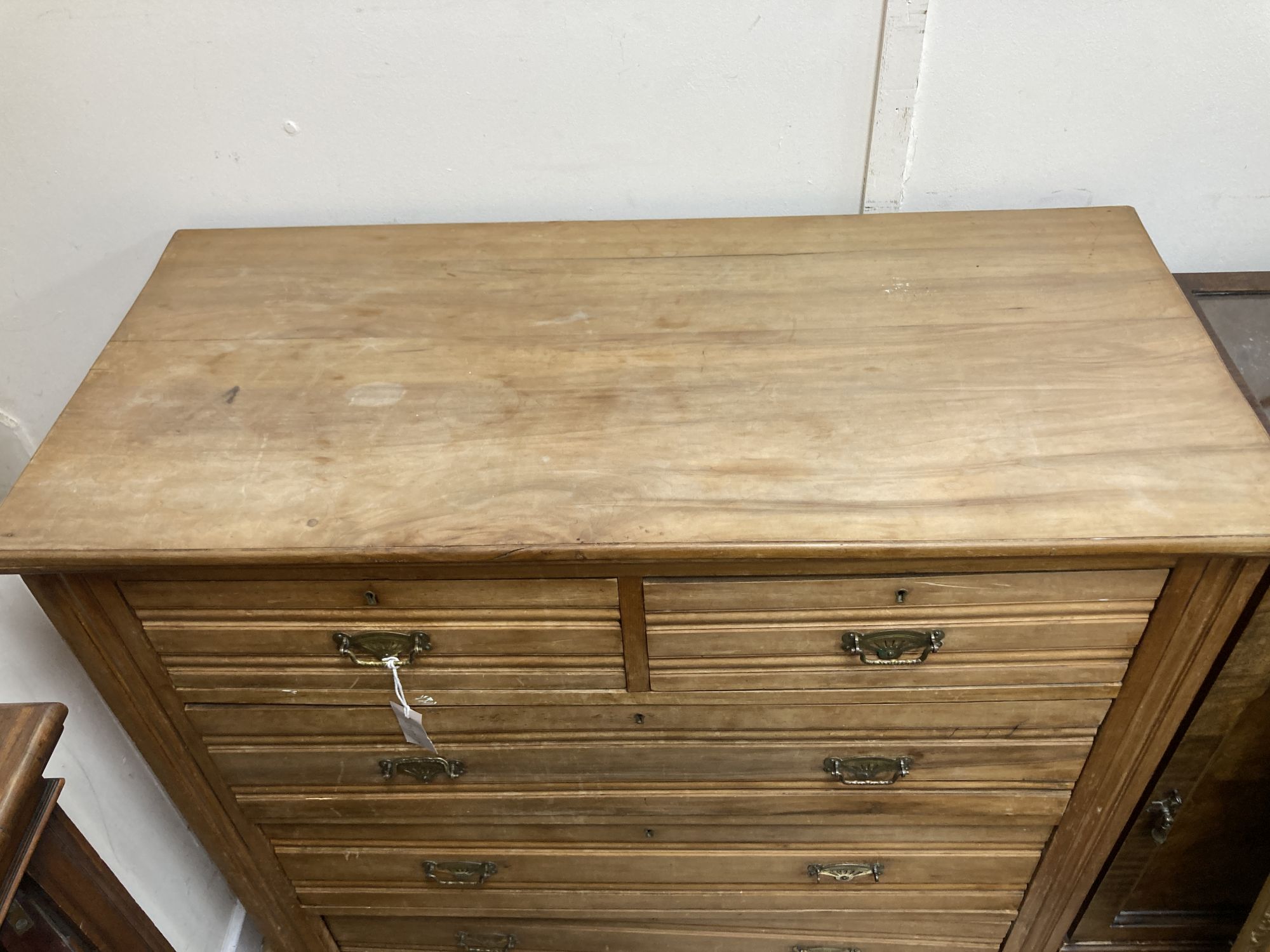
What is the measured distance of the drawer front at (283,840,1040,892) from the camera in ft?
4.31

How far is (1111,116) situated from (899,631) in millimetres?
785

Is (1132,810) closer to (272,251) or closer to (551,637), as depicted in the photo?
(551,637)

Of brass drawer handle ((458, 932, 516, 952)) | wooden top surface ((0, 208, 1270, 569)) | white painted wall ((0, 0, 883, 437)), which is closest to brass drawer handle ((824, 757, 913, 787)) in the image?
wooden top surface ((0, 208, 1270, 569))

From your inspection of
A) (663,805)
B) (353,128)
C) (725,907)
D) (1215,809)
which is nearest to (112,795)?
(663,805)

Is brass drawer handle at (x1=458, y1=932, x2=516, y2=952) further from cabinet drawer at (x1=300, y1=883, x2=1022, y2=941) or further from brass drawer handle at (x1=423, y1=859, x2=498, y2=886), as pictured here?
brass drawer handle at (x1=423, y1=859, x2=498, y2=886)

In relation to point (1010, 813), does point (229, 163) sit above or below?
above

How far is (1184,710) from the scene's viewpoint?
1128 mm

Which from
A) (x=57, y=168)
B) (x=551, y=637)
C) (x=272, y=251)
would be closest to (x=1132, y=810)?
(x=551, y=637)

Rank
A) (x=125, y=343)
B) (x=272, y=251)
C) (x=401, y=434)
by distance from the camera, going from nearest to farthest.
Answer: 1. (x=401, y=434)
2. (x=125, y=343)
3. (x=272, y=251)

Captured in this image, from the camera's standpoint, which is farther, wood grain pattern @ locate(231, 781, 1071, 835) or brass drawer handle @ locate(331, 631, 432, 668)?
wood grain pattern @ locate(231, 781, 1071, 835)

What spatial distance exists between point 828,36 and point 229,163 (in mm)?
834

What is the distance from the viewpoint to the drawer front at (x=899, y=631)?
100cm

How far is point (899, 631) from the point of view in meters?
1.05

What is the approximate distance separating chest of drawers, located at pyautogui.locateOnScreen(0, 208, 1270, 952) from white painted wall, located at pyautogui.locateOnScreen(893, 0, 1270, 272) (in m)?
0.10
